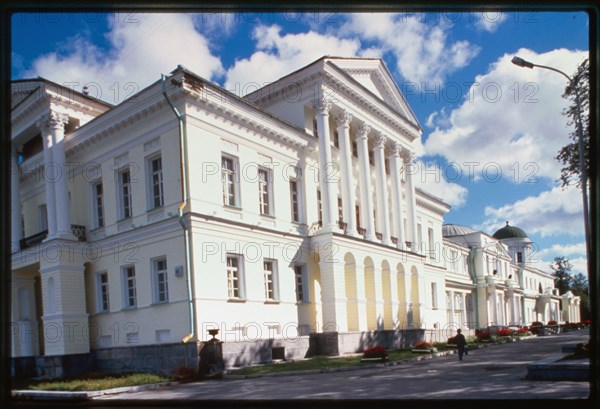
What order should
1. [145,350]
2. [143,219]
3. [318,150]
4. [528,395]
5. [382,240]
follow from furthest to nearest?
[382,240], [318,150], [143,219], [145,350], [528,395]

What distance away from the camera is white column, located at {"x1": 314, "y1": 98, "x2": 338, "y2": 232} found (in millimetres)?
16081

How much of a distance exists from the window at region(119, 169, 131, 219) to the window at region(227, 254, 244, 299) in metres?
2.82

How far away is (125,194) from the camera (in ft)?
42.9

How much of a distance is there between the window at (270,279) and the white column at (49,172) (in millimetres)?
5577

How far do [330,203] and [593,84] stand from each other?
1351 cm

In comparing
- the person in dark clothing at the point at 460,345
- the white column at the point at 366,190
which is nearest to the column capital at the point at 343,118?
the white column at the point at 366,190

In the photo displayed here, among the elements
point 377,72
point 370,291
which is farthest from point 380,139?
point 377,72

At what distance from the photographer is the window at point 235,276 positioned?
13.3 metres

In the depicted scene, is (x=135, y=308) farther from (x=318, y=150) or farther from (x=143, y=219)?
(x=318, y=150)

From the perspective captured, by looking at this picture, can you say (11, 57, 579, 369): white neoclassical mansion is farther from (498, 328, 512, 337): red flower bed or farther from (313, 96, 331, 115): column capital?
(498, 328, 512, 337): red flower bed

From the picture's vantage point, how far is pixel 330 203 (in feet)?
54.3

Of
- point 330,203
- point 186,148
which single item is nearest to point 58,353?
point 186,148

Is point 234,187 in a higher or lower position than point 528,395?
higher

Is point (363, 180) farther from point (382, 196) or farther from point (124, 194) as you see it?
point (124, 194)
